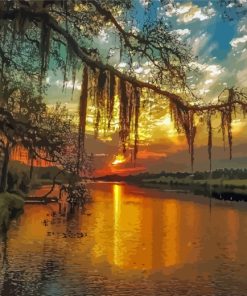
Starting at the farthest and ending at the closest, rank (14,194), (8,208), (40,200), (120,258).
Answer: (40,200), (14,194), (8,208), (120,258)

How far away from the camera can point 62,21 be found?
17531 millimetres

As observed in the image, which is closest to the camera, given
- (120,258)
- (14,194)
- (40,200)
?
(120,258)

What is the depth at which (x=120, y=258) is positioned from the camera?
99.5 ft

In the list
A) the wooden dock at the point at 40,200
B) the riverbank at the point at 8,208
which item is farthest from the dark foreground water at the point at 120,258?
the wooden dock at the point at 40,200

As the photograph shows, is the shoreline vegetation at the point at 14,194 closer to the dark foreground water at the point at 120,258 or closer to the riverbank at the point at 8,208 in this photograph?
the riverbank at the point at 8,208

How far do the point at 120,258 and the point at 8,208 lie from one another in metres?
24.1

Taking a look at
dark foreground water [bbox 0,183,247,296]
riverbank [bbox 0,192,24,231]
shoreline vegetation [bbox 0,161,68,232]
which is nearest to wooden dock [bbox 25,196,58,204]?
shoreline vegetation [bbox 0,161,68,232]

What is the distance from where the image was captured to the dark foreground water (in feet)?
73.6

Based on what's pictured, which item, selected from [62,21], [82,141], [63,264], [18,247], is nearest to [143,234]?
[18,247]

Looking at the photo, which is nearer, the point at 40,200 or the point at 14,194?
the point at 14,194

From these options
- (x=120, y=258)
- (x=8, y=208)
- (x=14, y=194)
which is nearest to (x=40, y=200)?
(x=14, y=194)

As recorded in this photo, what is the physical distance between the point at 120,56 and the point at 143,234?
2991cm

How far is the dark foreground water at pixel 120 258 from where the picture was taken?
→ 22.4 metres

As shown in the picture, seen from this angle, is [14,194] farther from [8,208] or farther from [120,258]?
[120,258]
